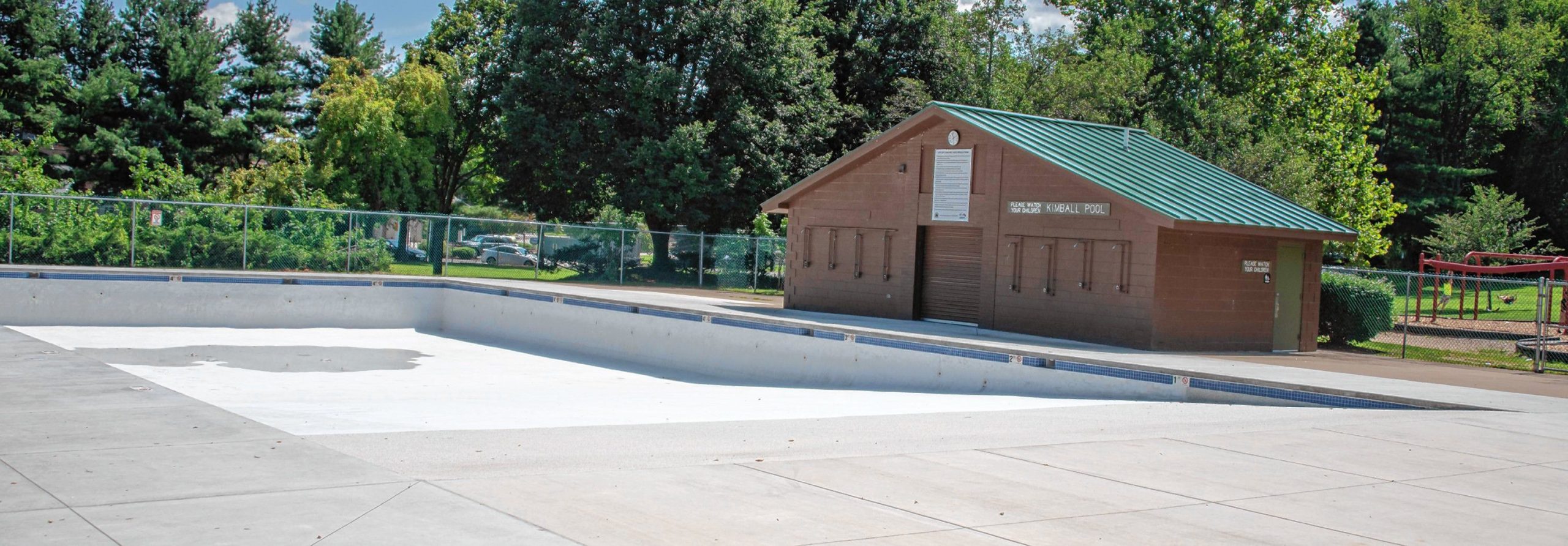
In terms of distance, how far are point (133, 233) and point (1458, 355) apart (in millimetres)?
28075

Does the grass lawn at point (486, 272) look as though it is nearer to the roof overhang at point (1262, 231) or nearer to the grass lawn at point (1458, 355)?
the roof overhang at point (1262, 231)

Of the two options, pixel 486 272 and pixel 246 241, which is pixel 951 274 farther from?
pixel 246 241

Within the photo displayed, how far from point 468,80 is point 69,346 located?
34.8 meters

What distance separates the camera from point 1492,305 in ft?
136

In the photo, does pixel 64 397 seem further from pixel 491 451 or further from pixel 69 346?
pixel 69 346

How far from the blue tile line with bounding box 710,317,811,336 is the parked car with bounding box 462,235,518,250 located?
1479 centimetres

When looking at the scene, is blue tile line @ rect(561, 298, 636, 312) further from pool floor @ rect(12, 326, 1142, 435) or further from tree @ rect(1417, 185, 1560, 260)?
tree @ rect(1417, 185, 1560, 260)

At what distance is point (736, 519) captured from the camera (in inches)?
285

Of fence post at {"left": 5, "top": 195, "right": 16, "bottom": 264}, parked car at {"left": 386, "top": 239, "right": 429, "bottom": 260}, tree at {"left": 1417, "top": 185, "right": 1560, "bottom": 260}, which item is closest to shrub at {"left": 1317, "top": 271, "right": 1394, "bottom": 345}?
tree at {"left": 1417, "top": 185, "right": 1560, "bottom": 260}

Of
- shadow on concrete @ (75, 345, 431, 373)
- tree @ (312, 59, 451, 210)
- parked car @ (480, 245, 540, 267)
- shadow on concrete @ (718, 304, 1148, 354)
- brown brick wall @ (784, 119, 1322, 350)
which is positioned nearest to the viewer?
shadow on concrete @ (75, 345, 431, 373)

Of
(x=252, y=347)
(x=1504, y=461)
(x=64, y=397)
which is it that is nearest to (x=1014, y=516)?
(x=1504, y=461)

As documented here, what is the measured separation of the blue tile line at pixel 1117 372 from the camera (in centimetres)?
1493

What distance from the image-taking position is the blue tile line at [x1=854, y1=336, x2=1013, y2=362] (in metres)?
16.8

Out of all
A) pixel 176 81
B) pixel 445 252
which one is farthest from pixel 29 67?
pixel 445 252
